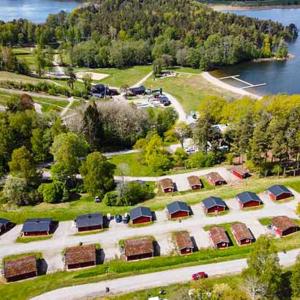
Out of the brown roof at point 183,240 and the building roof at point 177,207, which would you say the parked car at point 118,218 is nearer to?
the building roof at point 177,207

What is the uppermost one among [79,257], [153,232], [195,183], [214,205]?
[214,205]

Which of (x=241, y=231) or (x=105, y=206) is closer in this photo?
(x=241, y=231)

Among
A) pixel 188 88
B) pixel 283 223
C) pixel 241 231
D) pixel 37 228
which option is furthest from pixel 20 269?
pixel 188 88

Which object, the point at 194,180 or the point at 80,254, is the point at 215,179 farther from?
the point at 80,254

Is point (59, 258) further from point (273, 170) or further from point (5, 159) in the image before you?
point (273, 170)

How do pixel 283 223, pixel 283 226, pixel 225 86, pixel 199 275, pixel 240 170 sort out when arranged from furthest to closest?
pixel 225 86 → pixel 240 170 → pixel 283 223 → pixel 283 226 → pixel 199 275

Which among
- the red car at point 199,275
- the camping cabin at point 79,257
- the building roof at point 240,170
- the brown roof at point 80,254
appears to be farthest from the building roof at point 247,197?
the camping cabin at point 79,257

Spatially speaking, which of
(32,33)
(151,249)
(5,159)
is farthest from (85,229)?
(32,33)
